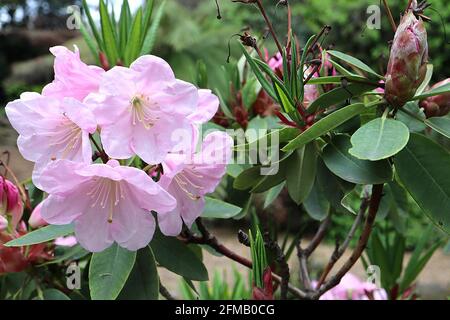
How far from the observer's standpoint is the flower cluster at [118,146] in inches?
24.6

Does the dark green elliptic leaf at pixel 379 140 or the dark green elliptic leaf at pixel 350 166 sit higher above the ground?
the dark green elliptic leaf at pixel 379 140

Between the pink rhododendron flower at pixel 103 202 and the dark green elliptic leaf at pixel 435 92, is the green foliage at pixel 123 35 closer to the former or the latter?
the pink rhododendron flower at pixel 103 202

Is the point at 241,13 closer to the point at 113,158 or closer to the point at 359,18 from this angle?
the point at 359,18

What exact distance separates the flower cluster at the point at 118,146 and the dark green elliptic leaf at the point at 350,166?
128mm

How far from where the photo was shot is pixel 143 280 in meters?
0.78

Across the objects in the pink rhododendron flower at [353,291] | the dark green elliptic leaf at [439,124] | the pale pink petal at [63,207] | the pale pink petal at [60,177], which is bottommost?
the pink rhododendron flower at [353,291]

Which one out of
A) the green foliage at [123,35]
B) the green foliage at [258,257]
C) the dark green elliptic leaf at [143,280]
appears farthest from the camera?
the green foliage at [123,35]

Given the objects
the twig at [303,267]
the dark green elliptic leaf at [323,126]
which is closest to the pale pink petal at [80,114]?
the dark green elliptic leaf at [323,126]

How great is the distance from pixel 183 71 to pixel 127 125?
5.91 metres

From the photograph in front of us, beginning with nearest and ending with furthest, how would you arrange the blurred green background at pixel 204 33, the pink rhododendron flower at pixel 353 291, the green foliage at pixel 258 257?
the green foliage at pixel 258 257, the pink rhododendron flower at pixel 353 291, the blurred green background at pixel 204 33

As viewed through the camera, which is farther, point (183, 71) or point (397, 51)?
point (183, 71)
